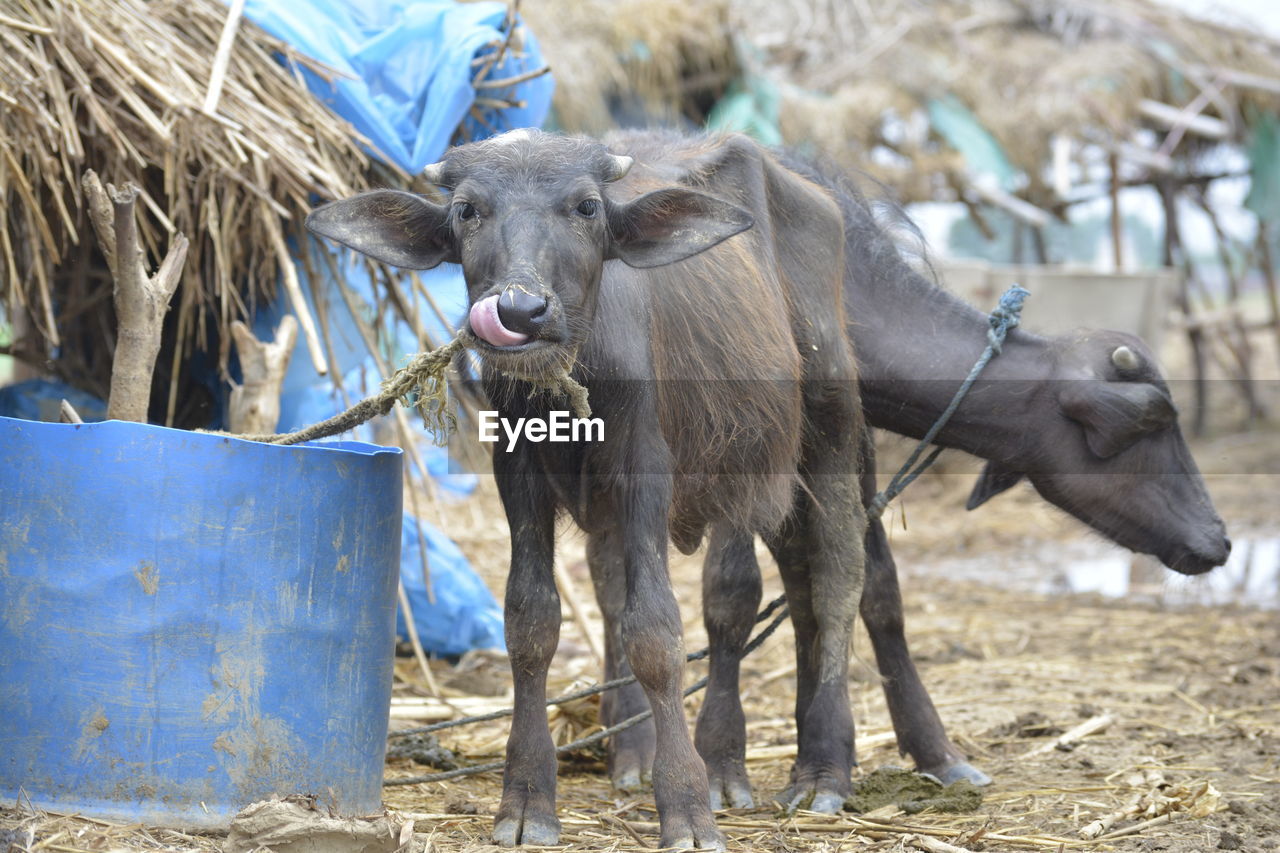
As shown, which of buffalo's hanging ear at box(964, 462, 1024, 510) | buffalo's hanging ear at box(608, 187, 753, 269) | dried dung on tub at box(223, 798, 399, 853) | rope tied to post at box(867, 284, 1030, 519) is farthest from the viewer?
buffalo's hanging ear at box(964, 462, 1024, 510)

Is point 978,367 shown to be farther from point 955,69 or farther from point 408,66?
point 955,69

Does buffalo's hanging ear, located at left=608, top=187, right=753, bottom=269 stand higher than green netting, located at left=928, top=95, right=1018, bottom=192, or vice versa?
green netting, located at left=928, top=95, right=1018, bottom=192

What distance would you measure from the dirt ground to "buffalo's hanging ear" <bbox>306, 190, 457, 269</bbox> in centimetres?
141

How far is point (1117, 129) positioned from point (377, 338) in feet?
30.1

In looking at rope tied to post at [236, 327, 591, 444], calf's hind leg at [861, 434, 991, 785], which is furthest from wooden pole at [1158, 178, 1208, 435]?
rope tied to post at [236, 327, 591, 444]

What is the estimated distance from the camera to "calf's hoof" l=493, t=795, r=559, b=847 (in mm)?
3227

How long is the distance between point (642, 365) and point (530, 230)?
0.48 m

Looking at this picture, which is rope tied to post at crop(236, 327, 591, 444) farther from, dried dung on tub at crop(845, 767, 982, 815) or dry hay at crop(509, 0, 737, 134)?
dry hay at crop(509, 0, 737, 134)

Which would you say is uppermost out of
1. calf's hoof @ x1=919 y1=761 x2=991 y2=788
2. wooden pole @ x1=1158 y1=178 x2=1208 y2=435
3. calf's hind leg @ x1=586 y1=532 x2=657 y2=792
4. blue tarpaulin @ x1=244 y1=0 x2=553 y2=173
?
wooden pole @ x1=1158 y1=178 x2=1208 y2=435

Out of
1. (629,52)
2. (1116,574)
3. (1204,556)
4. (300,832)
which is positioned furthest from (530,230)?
(629,52)

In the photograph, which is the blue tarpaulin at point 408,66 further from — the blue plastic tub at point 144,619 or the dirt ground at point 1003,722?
the blue plastic tub at point 144,619

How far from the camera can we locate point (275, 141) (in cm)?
427

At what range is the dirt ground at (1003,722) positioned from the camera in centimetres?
346

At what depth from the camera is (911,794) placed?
12.8ft
